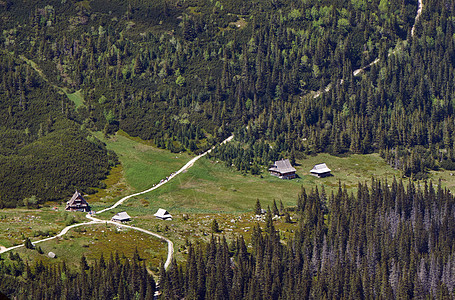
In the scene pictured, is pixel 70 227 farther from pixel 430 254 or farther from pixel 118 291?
pixel 430 254

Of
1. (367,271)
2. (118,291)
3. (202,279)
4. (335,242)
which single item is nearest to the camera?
Answer: (118,291)

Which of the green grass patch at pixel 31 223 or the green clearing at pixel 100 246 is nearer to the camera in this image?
the green clearing at pixel 100 246

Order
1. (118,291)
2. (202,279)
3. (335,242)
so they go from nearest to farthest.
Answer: (118,291)
(202,279)
(335,242)

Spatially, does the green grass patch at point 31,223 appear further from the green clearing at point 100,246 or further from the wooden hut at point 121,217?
the wooden hut at point 121,217

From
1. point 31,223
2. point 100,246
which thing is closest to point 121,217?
point 100,246

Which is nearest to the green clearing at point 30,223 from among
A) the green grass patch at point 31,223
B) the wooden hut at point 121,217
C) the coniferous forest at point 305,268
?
the green grass patch at point 31,223

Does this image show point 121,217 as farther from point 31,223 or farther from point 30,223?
point 30,223

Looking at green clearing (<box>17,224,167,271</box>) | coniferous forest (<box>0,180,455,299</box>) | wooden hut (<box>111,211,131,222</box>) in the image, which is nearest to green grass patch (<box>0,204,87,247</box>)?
green clearing (<box>17,224,167,271</box>)

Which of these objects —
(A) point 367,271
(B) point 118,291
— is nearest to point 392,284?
(A) point 367,271

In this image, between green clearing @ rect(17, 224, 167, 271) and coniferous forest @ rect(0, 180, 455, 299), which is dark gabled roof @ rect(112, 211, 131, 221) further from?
coniferous forest @ rect(0, 180, 455, 299)

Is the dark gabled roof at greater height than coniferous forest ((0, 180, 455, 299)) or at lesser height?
greater

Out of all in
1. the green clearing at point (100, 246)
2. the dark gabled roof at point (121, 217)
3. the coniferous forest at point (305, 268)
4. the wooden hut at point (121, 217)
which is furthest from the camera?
the dark gabled roof at point (121, 217)
